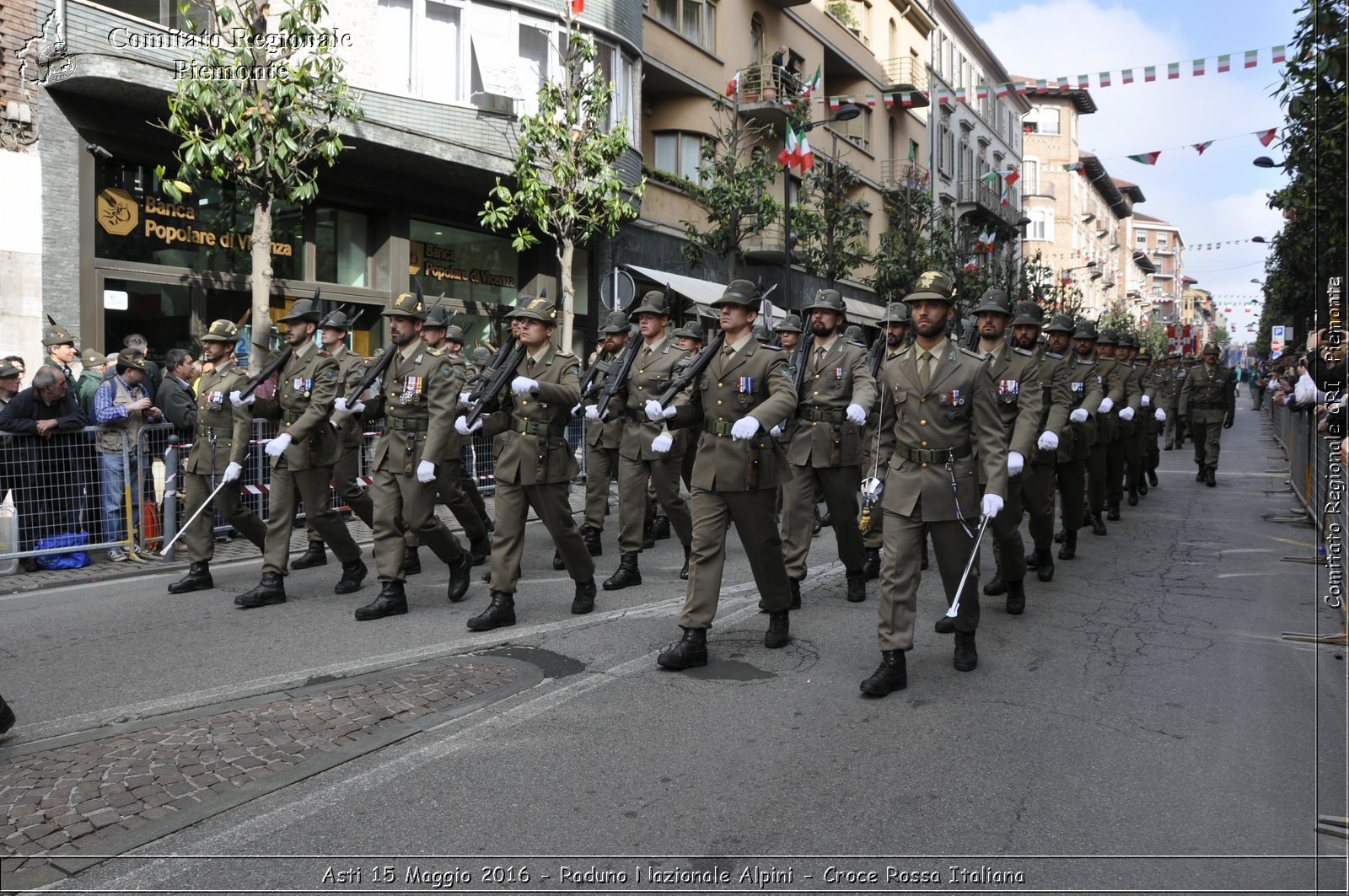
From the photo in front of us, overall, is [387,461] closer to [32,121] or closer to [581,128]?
[32,121]

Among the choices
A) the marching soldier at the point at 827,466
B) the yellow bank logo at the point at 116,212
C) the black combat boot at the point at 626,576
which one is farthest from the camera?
the yellow bank logo at the point at 116,212

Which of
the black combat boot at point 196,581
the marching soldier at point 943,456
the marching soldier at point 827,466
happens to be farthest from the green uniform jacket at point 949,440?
the black combat boot at point 196,581

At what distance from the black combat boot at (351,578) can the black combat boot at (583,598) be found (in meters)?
1.89

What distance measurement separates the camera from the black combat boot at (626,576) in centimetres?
845

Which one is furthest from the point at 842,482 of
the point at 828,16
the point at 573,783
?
the point at 828,16

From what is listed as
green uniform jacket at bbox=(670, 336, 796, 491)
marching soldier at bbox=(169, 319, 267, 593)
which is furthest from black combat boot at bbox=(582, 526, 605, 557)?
green uniform jacket at bbox=(670, 336, 796, 491)

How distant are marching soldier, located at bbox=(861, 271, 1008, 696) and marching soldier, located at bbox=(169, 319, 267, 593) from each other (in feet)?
16.5

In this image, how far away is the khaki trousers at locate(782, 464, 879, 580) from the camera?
25.7 feet

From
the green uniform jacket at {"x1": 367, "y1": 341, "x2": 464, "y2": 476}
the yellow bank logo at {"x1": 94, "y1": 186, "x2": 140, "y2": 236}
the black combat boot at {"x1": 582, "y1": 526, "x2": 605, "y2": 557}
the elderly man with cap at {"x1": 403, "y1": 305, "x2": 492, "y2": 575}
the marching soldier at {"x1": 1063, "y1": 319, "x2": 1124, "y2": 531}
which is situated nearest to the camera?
the green uniform jacket at {"x1": 367, "y1": 341, "x2": 464, "y2": 476}

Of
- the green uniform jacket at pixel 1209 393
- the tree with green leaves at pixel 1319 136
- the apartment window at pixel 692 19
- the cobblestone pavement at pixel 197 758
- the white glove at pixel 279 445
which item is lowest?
the cobblestone pavement at pixel 197 758

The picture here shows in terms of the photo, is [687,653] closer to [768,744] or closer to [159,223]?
[768,744]

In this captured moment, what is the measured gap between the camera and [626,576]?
8586 millimetres

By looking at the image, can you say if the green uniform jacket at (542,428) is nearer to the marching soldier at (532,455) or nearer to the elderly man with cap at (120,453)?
the marching soldier at (532,455)

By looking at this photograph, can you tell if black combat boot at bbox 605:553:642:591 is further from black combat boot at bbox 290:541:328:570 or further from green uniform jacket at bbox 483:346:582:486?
black combat boot at bbox 290:541:328:570
